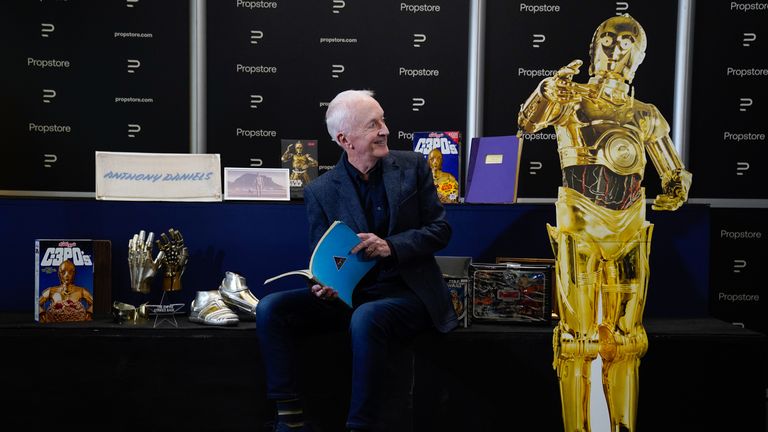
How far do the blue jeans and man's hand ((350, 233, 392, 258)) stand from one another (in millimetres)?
179

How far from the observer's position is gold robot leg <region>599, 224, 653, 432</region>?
2.76 meters

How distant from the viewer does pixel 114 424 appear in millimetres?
2785

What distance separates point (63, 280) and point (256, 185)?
91 cm

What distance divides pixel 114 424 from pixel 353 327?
1.10 m

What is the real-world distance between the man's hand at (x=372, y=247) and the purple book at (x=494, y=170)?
77 centimetres

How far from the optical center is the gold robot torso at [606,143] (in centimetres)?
300

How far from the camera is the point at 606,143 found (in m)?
3.05

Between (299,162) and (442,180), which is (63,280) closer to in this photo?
(299,162)

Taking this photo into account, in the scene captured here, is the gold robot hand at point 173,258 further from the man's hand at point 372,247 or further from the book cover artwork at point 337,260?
the man's hand at point 372,247

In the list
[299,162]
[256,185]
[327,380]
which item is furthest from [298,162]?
[327,380]

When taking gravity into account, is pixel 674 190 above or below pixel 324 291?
above

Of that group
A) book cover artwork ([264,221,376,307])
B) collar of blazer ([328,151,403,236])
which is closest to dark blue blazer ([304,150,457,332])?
collar of blazer ([328,151,403,236])

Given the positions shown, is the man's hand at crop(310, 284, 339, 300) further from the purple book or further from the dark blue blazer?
the purple book

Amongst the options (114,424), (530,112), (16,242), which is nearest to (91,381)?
(114,424)
